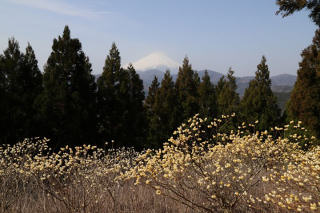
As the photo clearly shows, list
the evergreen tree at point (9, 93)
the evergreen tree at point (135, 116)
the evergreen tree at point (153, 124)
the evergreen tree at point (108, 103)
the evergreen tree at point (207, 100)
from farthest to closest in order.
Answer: the evergreen tree at point (207, 100)
the evergreen tree at point (153, 124)
the evergreen tree at point (135, 116)
the evergreen tree at point (108, 103)
the evergreen tree at point (9, 93)

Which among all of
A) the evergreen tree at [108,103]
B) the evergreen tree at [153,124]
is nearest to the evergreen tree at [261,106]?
the evergreen tree at [153,124]

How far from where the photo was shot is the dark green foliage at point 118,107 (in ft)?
48.1

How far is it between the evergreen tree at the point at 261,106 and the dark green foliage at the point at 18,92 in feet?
39.0

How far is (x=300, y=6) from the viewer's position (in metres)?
7.53

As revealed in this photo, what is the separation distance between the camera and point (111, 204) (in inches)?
219

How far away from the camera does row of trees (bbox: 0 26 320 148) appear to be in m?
12.0

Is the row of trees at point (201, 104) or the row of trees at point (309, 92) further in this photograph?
the row of trees at point (201, 104)

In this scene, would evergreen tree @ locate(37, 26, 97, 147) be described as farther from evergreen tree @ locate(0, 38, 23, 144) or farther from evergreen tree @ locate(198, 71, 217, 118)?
evergreen tree @ locate(198, 71, 217, 118)

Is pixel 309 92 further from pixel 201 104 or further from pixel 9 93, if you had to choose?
pixel 9 93

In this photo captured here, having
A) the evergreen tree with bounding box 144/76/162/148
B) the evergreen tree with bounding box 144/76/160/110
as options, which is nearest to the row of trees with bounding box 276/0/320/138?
the evergreen tree with bounding box 144/76/162/148

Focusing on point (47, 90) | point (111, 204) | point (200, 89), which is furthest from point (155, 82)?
point (111, 204)

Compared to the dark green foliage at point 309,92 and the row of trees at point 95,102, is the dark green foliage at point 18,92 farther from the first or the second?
the dark green foliage at point 309,92

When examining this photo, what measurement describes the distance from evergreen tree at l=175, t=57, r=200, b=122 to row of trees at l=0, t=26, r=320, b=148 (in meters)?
0.07

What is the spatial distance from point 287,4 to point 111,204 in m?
6.86
